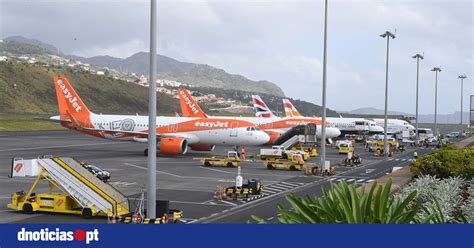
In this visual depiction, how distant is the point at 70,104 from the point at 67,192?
37148mm

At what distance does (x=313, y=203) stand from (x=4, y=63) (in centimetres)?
19470

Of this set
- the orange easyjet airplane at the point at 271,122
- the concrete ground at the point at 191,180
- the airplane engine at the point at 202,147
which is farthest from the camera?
the orange easyjet airplane at the point at 271,122

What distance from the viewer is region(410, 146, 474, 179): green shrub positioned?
25.3m

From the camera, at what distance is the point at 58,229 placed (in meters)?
8.18

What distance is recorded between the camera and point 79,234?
25.7 feet

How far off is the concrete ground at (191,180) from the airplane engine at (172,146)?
30.6 inches

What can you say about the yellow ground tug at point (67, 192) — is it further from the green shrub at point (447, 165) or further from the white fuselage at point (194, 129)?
the white fuselage at point (194, 129)

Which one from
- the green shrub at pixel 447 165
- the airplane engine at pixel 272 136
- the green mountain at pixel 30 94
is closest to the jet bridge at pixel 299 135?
the airplane engine at pixel 272 136

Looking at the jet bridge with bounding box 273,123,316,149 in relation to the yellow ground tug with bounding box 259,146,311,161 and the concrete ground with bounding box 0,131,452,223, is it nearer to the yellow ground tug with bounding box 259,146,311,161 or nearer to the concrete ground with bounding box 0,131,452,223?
the concrete ground with bounding box 0,131,452,223

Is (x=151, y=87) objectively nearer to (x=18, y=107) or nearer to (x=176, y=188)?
(x=176, y=188)

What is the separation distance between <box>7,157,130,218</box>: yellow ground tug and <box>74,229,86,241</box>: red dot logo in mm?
16815

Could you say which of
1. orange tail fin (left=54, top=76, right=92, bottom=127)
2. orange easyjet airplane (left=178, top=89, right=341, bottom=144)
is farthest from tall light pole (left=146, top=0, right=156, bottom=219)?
orange easyjet airplane (left=178, top=89, right=341, bottom=144)

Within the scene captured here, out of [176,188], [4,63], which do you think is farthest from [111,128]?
[4,63]

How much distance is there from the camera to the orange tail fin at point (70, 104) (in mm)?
59656
